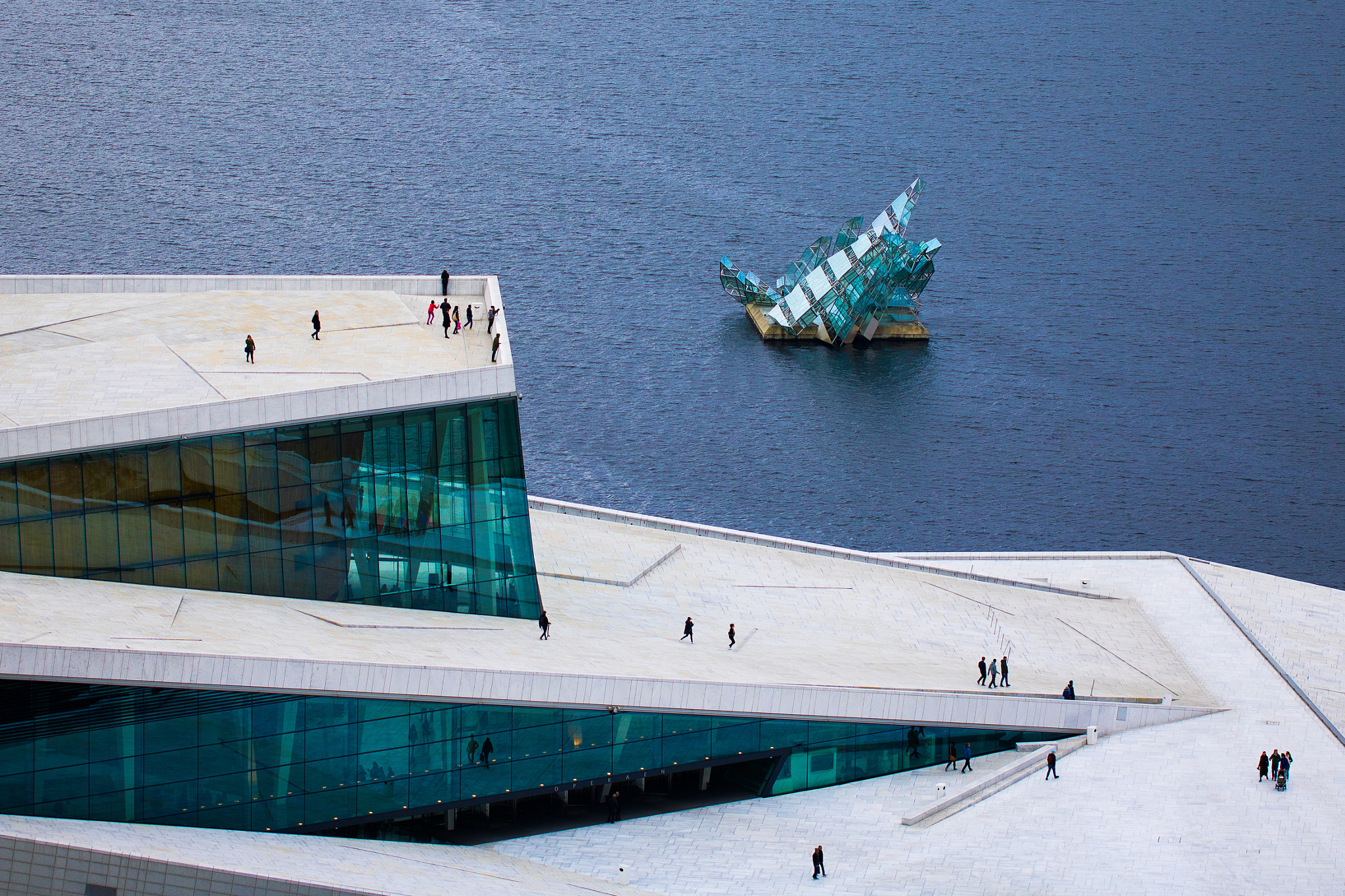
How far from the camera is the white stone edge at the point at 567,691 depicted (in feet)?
222

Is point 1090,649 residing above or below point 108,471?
below

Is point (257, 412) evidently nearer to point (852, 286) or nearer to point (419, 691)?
point (419, 691)

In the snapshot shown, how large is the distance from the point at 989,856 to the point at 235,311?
139 feet

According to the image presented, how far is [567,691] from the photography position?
76812 millimetres

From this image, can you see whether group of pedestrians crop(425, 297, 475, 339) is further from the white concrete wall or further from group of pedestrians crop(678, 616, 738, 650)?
the white concrete wall

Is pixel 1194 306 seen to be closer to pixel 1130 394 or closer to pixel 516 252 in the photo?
pixel 1130 394

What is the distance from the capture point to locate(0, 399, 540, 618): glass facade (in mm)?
74188

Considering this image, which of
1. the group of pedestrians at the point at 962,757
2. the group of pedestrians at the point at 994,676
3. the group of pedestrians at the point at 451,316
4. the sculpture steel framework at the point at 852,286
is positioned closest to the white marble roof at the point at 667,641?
the group of pedestrians at the point at 994,676

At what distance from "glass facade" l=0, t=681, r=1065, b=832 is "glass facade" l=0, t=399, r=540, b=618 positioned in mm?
7336

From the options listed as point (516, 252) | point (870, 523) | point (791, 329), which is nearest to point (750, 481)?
point (870, 523)

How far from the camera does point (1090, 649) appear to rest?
96.8 m

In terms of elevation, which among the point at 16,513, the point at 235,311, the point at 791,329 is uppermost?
the point at 791,329

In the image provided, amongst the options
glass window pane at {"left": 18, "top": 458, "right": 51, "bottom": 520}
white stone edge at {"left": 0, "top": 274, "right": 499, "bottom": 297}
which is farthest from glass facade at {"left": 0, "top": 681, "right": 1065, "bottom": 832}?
white stone edge at {"left": 0, "top": 274, "right": 499, "bottom": 297}

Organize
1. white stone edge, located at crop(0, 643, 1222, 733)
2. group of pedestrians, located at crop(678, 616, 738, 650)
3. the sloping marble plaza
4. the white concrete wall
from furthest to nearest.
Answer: group of pedestrians, located at crop(678, 616, 738, 650) → the sloping marble plaza → white stone edge, located at crop(0, 643, 1222, 733) → the white concrete wall
